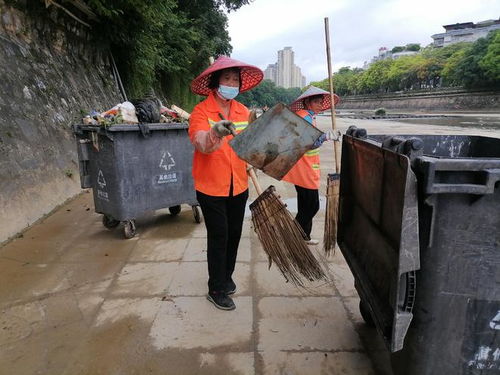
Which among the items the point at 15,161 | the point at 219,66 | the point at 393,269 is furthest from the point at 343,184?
the point at 15,161

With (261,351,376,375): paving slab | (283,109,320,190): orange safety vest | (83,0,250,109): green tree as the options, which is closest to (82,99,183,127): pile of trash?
(283,109,320,190): orange safety vest

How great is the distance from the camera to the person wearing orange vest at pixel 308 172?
11.8 feet

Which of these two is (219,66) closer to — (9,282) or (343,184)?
(343,184)

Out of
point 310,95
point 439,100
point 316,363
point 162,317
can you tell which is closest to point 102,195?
point 162,317

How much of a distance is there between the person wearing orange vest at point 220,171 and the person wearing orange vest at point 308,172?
1.03m

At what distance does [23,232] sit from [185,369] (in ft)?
10.1

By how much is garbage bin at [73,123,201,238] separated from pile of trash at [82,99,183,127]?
121mm

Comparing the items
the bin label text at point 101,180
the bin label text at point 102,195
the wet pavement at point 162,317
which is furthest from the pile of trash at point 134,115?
the wet pavement at point 162,317

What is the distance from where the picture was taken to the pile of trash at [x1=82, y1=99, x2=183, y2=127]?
392 cm

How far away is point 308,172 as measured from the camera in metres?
3.59

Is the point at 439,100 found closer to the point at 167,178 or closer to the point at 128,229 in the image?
the point at 167,178

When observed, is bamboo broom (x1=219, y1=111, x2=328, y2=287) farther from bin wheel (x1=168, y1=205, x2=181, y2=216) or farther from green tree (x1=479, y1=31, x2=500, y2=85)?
green tree (x1=479, y1=31, x2=500, y2=85)

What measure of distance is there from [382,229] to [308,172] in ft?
6.06

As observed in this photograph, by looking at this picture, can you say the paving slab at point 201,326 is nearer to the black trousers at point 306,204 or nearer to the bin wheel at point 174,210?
the black trousers at point 306,204
